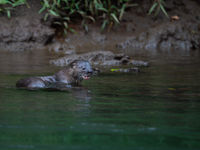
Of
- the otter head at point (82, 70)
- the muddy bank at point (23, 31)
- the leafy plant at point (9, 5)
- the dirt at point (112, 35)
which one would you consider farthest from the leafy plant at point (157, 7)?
the otter head at point (82, 70)

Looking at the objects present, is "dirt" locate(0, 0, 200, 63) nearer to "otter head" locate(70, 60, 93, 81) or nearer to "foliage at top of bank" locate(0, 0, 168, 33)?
"foliage at top of bank" locate(0, 0, 168, 33)

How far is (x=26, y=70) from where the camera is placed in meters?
7.84

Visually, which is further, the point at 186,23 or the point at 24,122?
the point at 186,23

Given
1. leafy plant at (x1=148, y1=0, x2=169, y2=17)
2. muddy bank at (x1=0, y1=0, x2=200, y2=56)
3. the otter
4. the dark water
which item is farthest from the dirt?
the dark water

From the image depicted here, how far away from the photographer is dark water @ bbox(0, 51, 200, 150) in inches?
104

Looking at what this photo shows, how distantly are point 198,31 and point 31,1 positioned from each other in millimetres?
6129

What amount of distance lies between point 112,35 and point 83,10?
4.50 feet

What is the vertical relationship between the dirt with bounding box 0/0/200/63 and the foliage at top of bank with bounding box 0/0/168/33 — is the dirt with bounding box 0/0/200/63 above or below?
below

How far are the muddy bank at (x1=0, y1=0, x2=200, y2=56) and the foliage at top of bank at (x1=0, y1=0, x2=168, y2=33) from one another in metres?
0.30

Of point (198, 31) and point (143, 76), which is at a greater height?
point (198, 31)

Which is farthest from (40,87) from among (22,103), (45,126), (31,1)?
(31,1)

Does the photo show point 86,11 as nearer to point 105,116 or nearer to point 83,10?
point 83,10

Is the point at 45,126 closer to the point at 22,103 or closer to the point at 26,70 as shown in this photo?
the point at 22,103

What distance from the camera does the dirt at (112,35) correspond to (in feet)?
42.0
